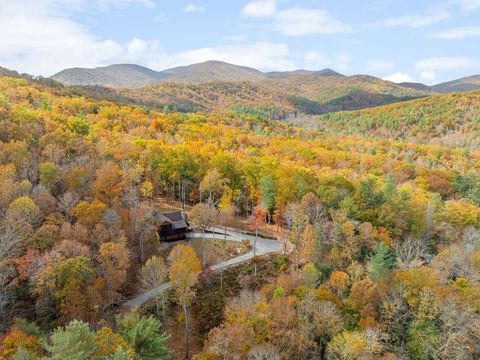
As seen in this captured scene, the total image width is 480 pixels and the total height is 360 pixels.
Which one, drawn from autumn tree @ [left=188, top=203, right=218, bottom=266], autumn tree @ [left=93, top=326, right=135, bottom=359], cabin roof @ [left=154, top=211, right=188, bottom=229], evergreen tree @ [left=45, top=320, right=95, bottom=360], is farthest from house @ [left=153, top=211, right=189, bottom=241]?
evergreen tree @ [left=45, top=320, right=95, bottom=360]

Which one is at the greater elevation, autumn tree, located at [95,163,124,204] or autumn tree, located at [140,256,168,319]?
autumn tree, located at [95,163,124,204]

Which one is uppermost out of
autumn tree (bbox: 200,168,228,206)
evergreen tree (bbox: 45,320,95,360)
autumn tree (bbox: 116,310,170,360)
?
autumn tree (bbox: 200,168,228,206)

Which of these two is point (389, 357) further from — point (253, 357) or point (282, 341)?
point (253, 357)

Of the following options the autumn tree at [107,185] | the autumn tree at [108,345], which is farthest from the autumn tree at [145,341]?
the autumn tree at [107,185]

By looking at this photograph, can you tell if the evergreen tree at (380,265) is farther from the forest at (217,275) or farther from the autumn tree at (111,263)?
the autumn tree at (111,263)

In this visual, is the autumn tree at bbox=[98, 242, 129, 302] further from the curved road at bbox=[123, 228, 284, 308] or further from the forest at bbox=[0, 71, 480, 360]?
the curved road at bbox=[123, 228, 284, 308]

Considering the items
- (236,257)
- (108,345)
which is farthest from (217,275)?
(108,345)

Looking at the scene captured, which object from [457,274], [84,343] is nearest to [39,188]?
[84,343]
